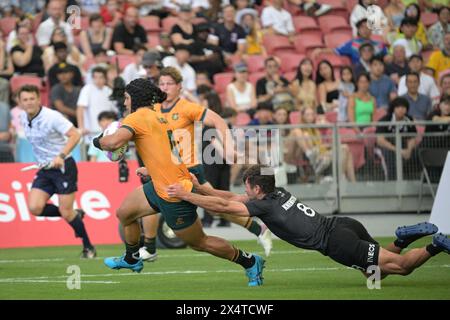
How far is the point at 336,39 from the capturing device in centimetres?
2384

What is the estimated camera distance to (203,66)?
71.7 ft

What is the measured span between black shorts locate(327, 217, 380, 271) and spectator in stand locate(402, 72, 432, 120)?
10476 mm

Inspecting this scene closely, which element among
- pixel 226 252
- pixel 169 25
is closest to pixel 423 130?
pixel 169 25

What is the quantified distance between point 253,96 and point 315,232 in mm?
10717

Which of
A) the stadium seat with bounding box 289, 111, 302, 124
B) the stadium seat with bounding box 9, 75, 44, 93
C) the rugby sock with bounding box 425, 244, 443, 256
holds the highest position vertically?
the stadium seat with bounding box 9, 75, 44, 93

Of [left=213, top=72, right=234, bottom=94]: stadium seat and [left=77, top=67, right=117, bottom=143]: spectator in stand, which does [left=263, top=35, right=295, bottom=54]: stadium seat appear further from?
[left=77, top=67, right=117, bottom=143]: spectator in stand

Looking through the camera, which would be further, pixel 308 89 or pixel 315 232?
pixel 308 89

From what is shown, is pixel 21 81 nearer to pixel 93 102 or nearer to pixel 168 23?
pixel 93 102

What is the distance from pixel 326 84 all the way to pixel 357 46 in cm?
205

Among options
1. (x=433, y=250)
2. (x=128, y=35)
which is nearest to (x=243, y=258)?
(x=433, y=250)

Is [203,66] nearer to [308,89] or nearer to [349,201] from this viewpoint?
[308,89]

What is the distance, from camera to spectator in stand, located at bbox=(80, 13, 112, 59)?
21875 mm

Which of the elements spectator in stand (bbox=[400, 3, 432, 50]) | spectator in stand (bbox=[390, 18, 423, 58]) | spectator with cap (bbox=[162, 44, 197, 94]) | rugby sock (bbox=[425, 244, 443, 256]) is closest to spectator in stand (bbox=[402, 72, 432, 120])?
spectator in stand (bbox=[390, 18, 423, 58])

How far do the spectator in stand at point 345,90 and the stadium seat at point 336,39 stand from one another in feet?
7.65
